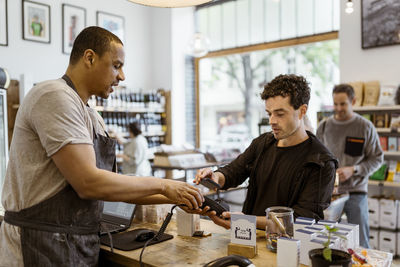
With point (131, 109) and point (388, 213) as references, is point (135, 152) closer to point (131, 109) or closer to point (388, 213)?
point (131, 109)

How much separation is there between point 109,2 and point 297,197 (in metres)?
6.18

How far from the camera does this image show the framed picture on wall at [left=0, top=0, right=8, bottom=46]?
555cm

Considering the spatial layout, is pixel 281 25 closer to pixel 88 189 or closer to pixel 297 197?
pixel 297 197

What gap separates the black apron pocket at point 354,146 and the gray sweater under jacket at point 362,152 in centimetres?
2

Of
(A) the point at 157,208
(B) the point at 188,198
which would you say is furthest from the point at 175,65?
(B) the point at 188,198

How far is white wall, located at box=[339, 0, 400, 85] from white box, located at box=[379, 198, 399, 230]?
150cm

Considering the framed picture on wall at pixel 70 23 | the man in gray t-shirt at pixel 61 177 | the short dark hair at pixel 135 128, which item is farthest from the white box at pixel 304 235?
the framed picture on wall at pixel 70 23

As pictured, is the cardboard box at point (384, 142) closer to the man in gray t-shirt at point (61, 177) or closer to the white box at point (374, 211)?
the white box at point (374, 211)

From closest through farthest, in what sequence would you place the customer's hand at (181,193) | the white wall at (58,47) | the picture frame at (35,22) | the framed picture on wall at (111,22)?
the customer's hand at (181,193) < the white wall at (58,47) < the picture frame at (35,22) < the framed picture on wall at (111,22)

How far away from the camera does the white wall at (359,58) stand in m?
4.88

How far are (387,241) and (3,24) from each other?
5959 mm

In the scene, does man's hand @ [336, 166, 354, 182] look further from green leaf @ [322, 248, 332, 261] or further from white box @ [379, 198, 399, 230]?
green leaf @ [322, 248, 332, 261]

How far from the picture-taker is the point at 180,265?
1534 millimetres

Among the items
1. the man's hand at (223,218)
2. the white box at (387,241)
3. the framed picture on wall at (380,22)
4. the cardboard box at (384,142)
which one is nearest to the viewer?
the man's hand at (223,218)
